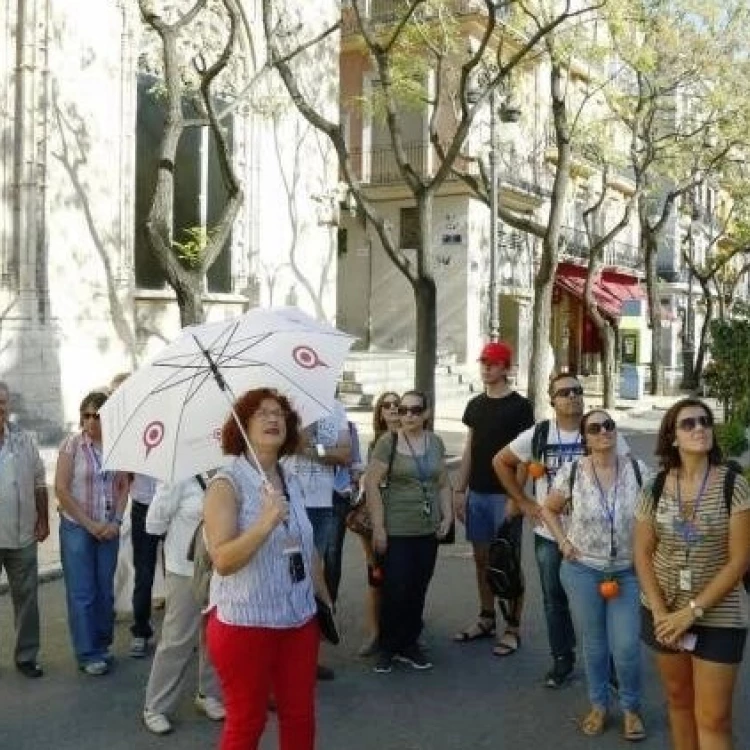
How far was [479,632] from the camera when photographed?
662 cm

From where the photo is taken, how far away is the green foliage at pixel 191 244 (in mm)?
15215

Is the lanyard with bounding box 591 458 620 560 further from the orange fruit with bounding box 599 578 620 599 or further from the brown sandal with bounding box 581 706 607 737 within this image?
the brown sandal with bounding box 581 706 607 737

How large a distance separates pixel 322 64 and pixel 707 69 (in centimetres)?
902

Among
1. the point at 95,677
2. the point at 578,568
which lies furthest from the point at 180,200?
the point at 578,568

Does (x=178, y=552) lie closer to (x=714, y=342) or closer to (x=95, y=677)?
(x=95, y=677)

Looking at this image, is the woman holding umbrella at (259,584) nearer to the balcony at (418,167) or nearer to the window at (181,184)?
the window at (181,184)

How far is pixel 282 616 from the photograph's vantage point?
3.58 metres

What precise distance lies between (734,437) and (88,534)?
10.8m

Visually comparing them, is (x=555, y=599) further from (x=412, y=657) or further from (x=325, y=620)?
(x=325, y=620)

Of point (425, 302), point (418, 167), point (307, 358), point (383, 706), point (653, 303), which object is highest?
point (418, 167)

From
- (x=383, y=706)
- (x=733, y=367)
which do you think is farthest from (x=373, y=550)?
(x=733, y=367)

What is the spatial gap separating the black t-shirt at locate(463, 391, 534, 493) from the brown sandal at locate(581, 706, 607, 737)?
1680mm

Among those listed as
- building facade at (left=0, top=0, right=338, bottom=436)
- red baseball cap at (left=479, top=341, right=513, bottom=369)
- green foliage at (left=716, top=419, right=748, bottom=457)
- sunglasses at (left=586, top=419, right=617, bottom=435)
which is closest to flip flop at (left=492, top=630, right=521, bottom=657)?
red baseball cap at (left=479, top=341, right=513, bottom=369)

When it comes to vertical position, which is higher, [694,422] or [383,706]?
[694,422]
